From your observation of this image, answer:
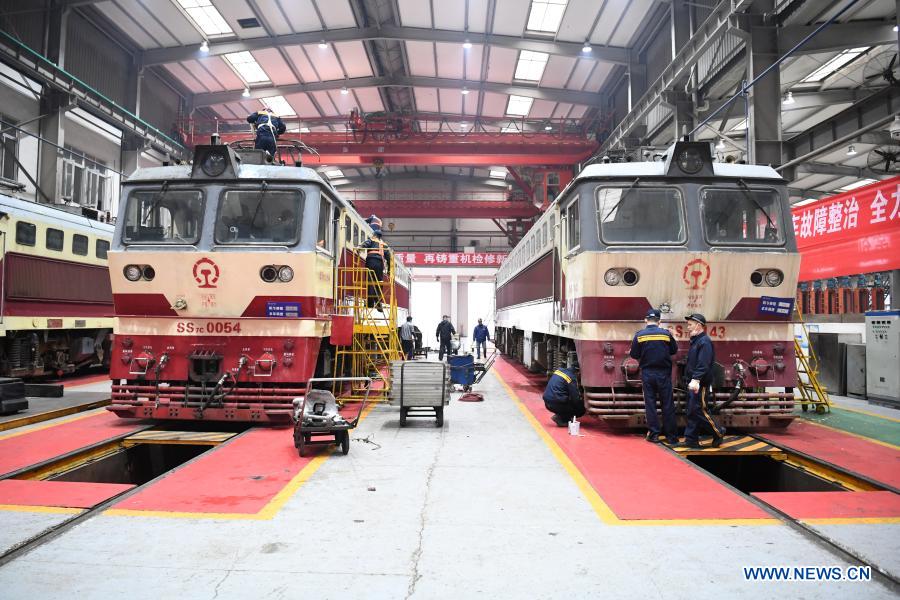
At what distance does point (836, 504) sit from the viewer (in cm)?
465

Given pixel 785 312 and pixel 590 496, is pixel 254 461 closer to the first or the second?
pixel 590 496

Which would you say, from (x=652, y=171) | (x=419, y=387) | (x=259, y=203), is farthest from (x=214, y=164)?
(x=652, y=171)

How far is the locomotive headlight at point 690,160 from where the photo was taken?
24.3 ft

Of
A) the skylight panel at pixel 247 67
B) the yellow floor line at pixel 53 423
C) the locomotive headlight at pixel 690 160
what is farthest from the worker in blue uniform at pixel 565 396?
the skylight panel at pixel 247 67

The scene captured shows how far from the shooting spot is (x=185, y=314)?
7.29 meters

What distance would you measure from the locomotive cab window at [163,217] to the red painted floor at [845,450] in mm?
7855

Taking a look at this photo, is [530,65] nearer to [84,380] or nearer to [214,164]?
[214,164]

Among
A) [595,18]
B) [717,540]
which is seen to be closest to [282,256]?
[717,540]

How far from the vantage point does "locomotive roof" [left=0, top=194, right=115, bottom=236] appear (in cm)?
1074

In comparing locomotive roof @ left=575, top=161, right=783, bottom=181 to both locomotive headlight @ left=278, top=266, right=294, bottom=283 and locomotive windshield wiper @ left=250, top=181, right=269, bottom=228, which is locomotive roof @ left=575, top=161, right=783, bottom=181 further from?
locomotive windshield wiper @ left=250, top=181, right=269, bottom=228

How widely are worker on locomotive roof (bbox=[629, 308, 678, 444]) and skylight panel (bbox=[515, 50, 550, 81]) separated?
1720 cm

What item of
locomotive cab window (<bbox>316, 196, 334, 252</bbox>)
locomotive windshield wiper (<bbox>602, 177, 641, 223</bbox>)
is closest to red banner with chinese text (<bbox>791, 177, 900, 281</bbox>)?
locomotive windshield wiper (<bbox>602, 177, 641, 223</bbox>)

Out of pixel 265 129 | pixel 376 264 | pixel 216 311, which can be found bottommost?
pixel 216 311

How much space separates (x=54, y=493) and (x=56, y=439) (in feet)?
7.97
